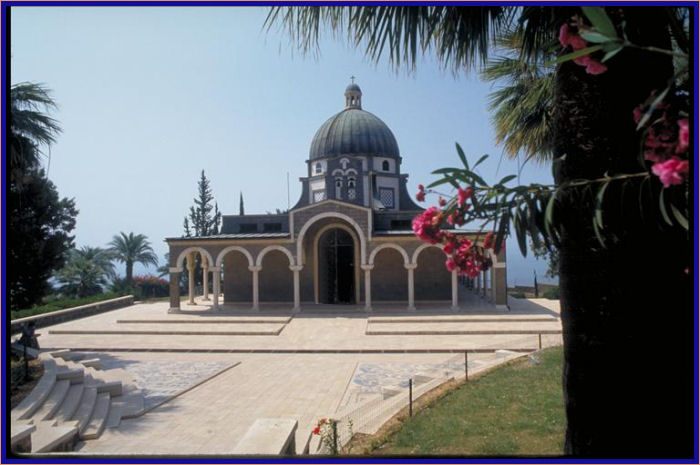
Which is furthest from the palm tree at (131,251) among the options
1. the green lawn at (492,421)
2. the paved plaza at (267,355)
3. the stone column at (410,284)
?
the green lawn at (492,421)

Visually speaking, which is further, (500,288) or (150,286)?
(150,286)

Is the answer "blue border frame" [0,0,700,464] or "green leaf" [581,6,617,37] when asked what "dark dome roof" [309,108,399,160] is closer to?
"blue border frame" [0,0,700,464]

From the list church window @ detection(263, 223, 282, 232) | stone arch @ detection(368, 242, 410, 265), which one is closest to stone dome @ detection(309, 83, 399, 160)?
church window @ detection(263, 223, 282, 232)

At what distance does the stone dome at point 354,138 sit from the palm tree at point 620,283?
1060 inches

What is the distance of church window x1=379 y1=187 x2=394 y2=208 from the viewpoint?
97.7ft

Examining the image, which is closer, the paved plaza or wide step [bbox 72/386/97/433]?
wide step [bbox 72/386/97/433]

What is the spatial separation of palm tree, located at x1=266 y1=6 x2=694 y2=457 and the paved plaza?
182 inches

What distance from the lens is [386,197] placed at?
2988 centimetres

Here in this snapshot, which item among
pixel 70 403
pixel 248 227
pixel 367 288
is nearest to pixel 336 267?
pixel 367 288

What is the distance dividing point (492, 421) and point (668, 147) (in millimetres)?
5179

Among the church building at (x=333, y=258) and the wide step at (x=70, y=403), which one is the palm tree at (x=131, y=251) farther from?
the wide step at (x=70, y=403)

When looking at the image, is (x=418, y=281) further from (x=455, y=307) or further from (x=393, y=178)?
(x=393, y=178)

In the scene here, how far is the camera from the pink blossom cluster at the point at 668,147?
1.99m

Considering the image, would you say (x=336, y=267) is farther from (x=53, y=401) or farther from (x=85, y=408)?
(x=53, y=401)
